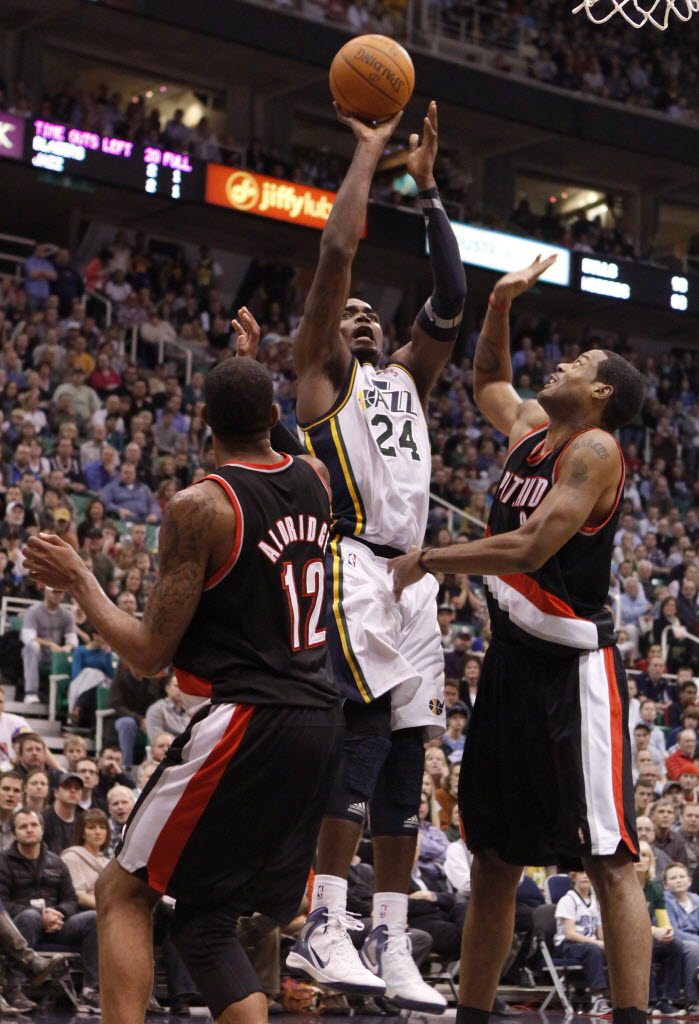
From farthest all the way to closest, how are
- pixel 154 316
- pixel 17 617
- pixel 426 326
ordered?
pixel 154 316, pixel 17 617, pixel 426 326

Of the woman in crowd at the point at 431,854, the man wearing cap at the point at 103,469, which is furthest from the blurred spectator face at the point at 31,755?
Answer: the man wearing cap at the point at 103,469

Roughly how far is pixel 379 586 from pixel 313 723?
1.32m

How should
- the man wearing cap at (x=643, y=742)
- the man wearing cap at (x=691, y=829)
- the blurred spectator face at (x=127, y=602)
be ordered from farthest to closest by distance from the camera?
the man wearing cap at (x=643, y=742), the man wearing cap at (x=691, y=829), the blurred spectator face at (x=127, y=602)

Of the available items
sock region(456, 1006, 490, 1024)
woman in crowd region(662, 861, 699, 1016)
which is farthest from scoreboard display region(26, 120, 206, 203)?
sock region(456, 1006, 490, 1024)

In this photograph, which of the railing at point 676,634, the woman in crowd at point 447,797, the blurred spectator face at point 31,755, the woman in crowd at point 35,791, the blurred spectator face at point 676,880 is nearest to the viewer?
the woman in crowd at point 35,791

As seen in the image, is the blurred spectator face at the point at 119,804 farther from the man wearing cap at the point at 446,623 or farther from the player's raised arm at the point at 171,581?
the player's raised arm at the point at 171,581

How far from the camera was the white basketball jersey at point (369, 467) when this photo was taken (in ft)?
18.7

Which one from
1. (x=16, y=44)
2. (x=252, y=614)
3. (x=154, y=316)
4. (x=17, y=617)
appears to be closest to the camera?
(x=252, y=614)

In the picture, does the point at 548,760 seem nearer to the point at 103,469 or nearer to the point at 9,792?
the point at 9,792

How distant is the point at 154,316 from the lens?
21.8 metres

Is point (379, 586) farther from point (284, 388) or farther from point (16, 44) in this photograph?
point (16, 44)

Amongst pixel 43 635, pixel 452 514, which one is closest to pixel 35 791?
pixel 43 635

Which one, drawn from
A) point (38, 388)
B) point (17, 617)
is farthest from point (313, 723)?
point (38, 388)

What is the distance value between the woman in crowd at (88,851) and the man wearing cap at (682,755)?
22.1 ft
